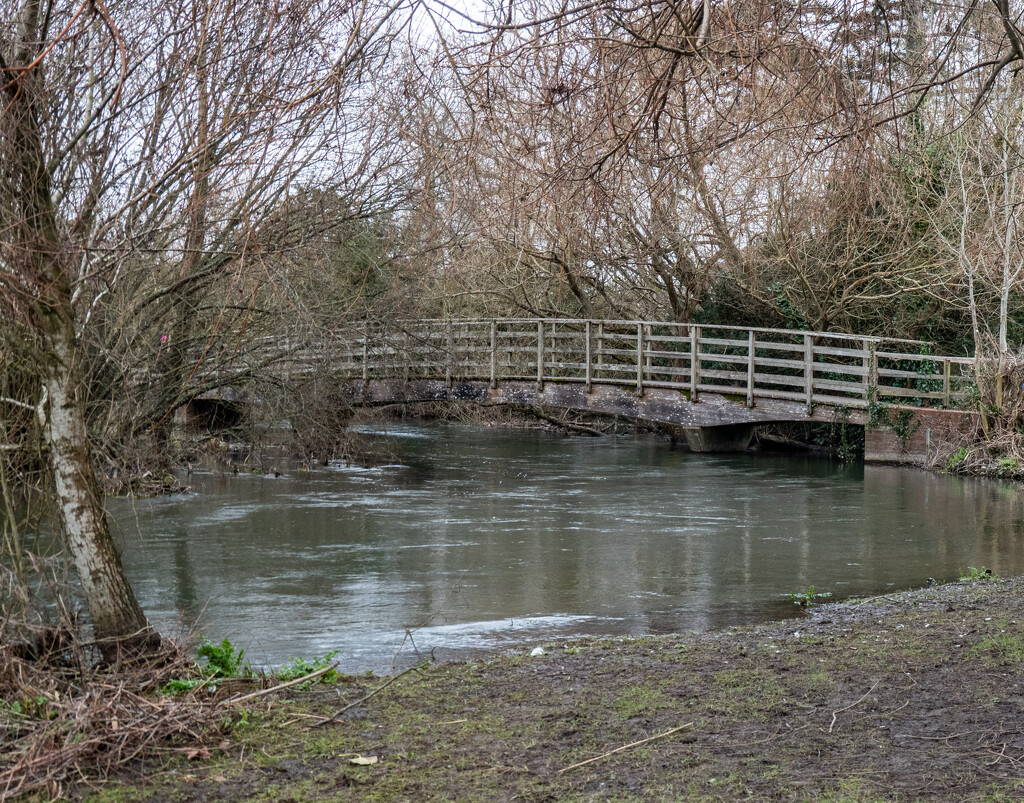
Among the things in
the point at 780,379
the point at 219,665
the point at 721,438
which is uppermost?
the point at 780,379

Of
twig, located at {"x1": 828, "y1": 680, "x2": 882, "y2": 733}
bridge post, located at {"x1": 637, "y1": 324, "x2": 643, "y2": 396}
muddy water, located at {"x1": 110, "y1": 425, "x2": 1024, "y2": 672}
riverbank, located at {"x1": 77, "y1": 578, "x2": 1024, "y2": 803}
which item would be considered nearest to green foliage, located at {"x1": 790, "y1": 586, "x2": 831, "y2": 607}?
muddy water, located at {"x1": 110, "y1": 425, "x2": 1024, "y2": 672}

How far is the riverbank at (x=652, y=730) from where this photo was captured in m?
4.38

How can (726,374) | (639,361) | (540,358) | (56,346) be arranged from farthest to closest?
(540,358) < (639,361) < (726,374) < (56,346)

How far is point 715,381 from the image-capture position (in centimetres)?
2530

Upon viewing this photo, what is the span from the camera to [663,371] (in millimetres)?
22734

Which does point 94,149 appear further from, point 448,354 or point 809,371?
point 809,371

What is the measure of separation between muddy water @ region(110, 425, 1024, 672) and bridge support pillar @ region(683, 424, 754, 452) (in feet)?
9.07

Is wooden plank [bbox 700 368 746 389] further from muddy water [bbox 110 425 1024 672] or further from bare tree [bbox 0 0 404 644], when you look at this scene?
bare tree [bbox 0 0 404 644]

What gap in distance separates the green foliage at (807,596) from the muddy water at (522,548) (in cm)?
13

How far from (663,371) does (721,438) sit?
89.0 inches

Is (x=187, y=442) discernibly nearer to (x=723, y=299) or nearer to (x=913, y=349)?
(x=723, y=299)

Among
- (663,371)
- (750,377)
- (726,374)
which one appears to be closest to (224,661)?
(750,377)

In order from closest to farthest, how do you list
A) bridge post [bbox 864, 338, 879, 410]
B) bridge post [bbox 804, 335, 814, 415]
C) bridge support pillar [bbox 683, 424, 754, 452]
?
bridge post [bbox 864, 338, 879, 410]
bridge post [bbox 804, 335, 814, 415]
bridge support pillar [bbox 683, 424, 754, 452]

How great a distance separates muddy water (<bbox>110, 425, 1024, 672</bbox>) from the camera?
9.12 metres
